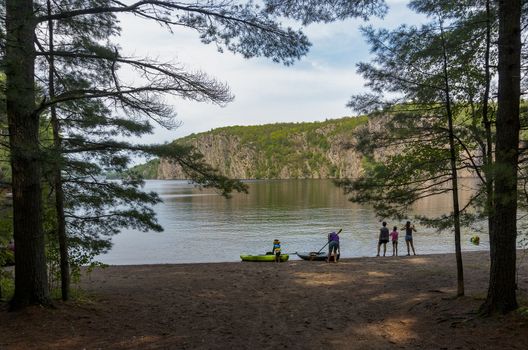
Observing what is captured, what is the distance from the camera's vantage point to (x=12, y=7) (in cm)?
545

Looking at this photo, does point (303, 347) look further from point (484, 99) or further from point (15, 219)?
point (484, 99)

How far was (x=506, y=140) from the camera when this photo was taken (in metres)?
6.05

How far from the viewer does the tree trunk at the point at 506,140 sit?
237 inches

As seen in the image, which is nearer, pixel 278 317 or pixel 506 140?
pixel 506 140

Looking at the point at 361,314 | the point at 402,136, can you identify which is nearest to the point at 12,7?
the point at 402,136

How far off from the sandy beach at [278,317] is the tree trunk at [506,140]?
1.36 ft

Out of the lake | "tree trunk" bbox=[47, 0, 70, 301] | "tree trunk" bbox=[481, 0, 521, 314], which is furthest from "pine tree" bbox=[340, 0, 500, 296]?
the lake

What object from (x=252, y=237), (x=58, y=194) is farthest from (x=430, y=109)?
(x=252, y=237)

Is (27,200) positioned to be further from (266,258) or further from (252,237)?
(252,237)

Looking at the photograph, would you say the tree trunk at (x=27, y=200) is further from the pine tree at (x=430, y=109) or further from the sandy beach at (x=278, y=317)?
the pine tree at (x=430, y=109)

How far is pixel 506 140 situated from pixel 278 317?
4.85 m

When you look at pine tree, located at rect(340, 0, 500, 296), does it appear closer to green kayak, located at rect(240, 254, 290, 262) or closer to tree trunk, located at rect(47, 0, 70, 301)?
tree trunk, located at rect(47, 0, 70, 301)

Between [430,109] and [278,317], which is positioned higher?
[430,109]

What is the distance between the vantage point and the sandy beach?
582 centimetres
